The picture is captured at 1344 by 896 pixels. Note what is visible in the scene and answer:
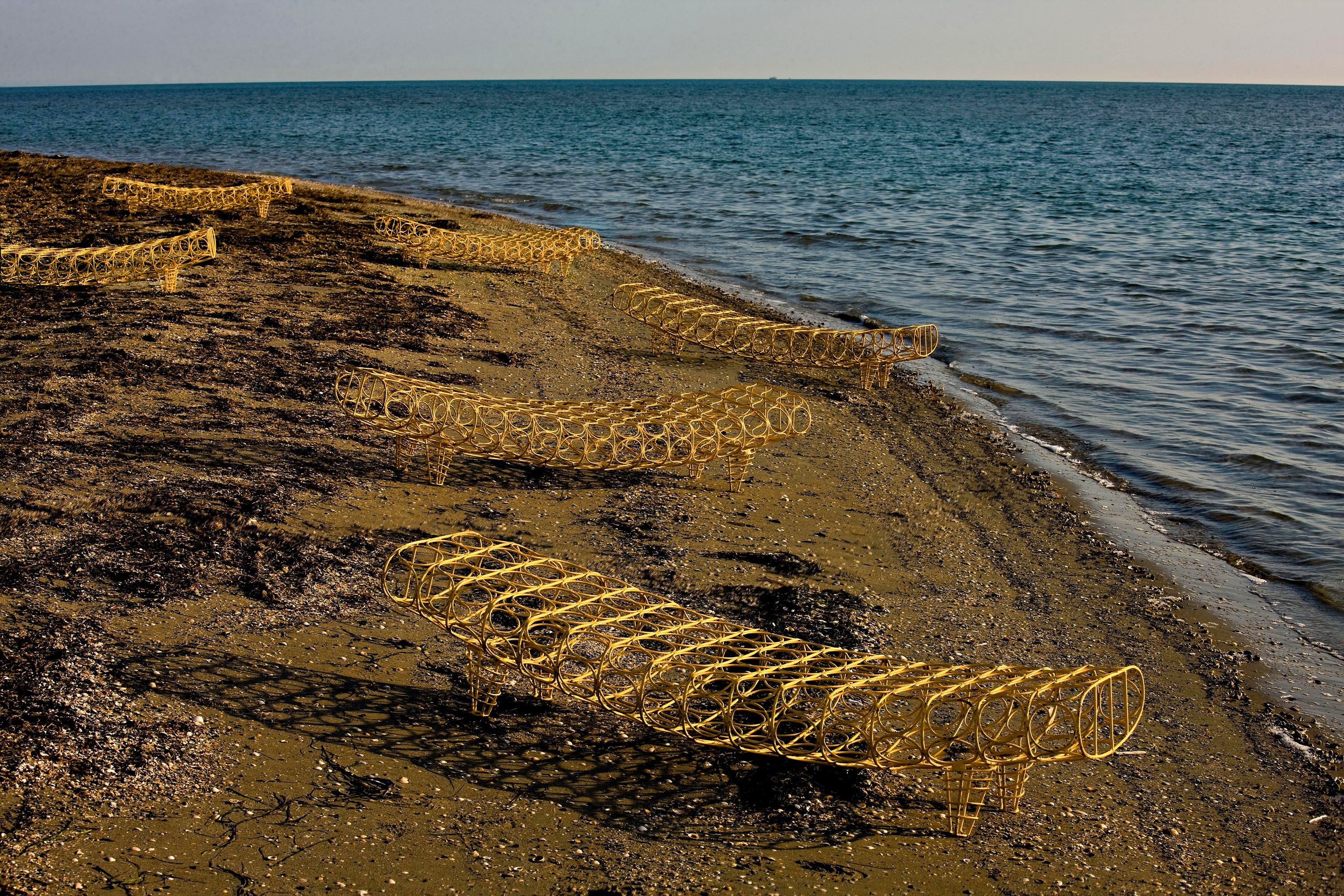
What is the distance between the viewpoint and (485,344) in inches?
547

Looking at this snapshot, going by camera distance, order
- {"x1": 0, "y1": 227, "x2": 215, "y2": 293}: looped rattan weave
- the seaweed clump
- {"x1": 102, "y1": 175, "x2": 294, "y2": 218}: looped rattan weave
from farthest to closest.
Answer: {"x1": 102, "y1": 175, "x2": 294, "y2": 218}: looped rattan weave
{"x1": 0, "y1": 227, "x2": 215, "y2": 293}: looped rattan weave
the seaweed clump

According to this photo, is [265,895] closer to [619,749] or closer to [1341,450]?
[619,749]

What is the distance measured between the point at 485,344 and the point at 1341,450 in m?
11.5

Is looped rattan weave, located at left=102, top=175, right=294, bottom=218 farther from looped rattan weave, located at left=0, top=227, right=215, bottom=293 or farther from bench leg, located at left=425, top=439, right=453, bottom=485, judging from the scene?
bench leg, located at left=425, top=439, right=453, bottom=485

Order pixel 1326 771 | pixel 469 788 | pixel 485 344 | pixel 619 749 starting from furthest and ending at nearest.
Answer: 1. pixel 485 344
2. pixel 1326 771
3. pixel 619 749
4. pixel 469 788

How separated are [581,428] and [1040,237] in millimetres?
20938

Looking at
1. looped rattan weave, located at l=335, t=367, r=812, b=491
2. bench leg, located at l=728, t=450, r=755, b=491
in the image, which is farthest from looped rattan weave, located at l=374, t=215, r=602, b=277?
bench leg, located at l=728, t=450, r=755, b=491

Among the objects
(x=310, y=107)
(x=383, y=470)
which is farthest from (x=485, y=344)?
(x=310, y=107)

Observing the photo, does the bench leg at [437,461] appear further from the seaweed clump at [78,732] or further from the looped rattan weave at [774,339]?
the looped rattan weave at [774,339]

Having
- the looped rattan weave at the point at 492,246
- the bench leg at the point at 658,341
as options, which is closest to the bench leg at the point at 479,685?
the bench leg at the point at 658,341

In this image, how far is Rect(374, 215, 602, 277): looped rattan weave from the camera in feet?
59.5

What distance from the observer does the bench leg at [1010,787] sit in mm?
5625

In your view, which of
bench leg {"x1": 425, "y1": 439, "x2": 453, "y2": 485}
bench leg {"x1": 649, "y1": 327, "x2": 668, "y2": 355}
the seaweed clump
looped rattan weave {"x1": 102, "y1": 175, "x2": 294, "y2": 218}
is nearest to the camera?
the seaweed clump

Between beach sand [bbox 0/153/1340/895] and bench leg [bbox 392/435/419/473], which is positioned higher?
bench leg [bbox 392/435/419/473]
